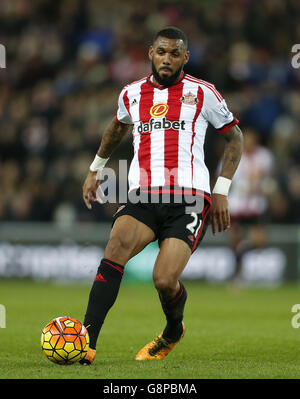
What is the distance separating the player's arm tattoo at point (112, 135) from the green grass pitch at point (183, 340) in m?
1.50

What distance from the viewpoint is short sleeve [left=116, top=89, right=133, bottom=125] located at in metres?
5.84

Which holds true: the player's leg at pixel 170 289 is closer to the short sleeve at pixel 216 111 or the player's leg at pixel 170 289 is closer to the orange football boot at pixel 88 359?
the orange football boot at pixel 88 359

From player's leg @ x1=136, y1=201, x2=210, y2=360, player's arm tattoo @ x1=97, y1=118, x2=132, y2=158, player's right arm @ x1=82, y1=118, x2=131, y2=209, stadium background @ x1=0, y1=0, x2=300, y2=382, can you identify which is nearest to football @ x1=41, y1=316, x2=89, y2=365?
player's leg @ x1=136, y1=201, x2=210, y2=360

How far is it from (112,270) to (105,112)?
1014cm

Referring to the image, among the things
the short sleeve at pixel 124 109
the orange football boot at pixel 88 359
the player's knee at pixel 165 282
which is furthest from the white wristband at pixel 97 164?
the orange football boot at pixel 88 359

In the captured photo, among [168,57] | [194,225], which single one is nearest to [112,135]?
[168,57]

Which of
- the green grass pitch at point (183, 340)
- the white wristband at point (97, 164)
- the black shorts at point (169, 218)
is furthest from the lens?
the white wristband at point (97, 164)

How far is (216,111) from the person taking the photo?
18.6 ft

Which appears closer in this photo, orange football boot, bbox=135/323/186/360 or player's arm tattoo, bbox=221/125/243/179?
orange football boot, bbox=135/323/186/360

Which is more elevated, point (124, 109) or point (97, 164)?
point (124, 109)

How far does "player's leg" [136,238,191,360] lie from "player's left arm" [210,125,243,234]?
1.14 feet

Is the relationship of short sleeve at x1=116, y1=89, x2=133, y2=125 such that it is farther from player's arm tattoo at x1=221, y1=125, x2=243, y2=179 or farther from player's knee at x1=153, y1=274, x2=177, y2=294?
player's knee at x1=153, y1=274, x2=177, y2=294

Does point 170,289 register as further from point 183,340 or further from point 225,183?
point 183,340

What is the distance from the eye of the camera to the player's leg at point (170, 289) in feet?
17.4
